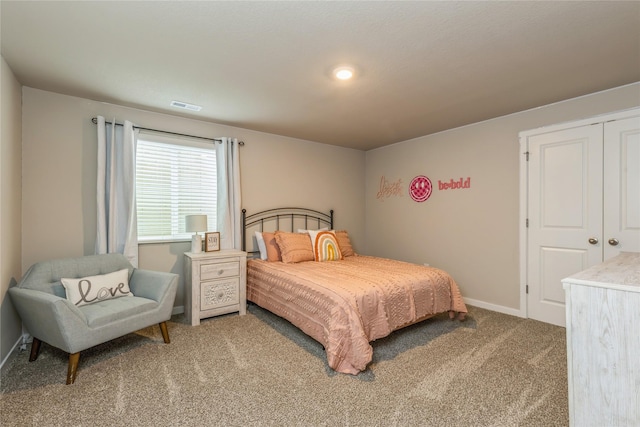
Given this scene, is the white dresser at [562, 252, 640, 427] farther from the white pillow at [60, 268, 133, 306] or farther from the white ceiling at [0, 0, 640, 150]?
the white pillow at [60, 268, 133, 306]

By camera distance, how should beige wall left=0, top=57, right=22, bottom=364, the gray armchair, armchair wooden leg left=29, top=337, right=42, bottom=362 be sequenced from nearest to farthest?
the gray armchair → beige wall left=0, top=57, right=22, bottom=364 → armchair wooden leg left=29, top=337, right=42, bottom=362

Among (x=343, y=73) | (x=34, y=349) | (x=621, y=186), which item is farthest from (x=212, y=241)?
(x=621, y=186)

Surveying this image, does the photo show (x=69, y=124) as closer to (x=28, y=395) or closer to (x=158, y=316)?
(x=158, y=316)

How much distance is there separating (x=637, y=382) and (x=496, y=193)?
2648 mm

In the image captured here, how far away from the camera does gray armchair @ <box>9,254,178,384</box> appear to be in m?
2.05

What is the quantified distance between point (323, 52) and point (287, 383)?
236cm

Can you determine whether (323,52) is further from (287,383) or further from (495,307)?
(495,307)

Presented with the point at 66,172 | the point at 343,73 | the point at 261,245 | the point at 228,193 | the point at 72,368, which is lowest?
the point at 72,368

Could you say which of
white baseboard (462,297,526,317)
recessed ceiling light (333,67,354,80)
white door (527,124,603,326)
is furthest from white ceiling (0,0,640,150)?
white baseboard (462,297,526,317)

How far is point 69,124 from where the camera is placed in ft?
9.70

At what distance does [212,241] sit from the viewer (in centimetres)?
362

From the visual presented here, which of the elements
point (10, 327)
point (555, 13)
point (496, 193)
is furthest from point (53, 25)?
point (496, 193)

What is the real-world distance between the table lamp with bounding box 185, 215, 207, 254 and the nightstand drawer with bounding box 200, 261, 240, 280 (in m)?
0.31

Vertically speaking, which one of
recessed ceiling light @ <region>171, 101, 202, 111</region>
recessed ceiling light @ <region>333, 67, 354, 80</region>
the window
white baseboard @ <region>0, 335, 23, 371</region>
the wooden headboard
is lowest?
white baseboard @ <region>0, 335, 23, 371</region>
